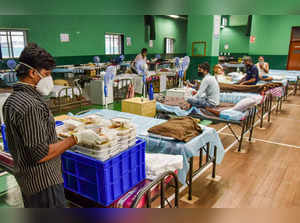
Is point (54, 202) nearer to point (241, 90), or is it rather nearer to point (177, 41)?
point (241, 90)

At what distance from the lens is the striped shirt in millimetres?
1329

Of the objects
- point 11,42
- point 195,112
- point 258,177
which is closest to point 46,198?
point 258,177

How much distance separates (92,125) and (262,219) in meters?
1.89

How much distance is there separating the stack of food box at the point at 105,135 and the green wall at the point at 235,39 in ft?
56.9

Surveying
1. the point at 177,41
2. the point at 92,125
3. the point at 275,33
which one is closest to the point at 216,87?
the point at 92,125

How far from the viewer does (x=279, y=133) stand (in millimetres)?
4965

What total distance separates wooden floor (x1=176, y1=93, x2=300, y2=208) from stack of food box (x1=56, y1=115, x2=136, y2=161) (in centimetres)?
104

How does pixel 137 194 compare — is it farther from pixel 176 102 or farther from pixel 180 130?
pixel 176 102

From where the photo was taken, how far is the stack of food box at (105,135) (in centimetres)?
167

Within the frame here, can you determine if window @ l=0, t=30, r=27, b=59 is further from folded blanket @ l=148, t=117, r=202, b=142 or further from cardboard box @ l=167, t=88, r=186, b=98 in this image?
folded blanket @ l=148, t=117, r=202, b=142

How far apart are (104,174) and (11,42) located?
9279 millimetres

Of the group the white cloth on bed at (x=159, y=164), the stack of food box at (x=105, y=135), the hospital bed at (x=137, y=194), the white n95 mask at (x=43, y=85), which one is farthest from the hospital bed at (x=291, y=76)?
the white n95 mask at (x=43, y=85)

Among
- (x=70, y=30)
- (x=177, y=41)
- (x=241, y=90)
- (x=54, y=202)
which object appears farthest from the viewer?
(x=177, y=41)

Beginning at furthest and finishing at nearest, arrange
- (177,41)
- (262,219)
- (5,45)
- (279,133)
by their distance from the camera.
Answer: (177,41), (5,45), (279,133), (262,219)
